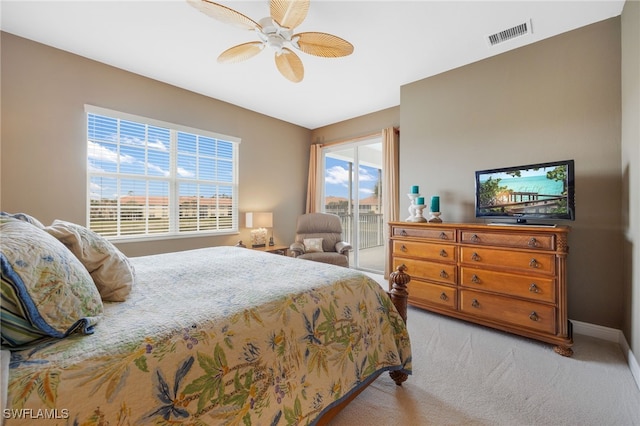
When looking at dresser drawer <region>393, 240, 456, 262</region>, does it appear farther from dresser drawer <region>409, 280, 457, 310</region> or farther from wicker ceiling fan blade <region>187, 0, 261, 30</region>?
wicker ceiling fan blade <region>187, 0, 261, 30</region>

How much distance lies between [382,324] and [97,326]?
1.36 meters

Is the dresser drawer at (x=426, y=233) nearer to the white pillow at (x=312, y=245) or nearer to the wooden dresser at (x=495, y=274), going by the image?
the wooden dresser at (x=495, y=274)

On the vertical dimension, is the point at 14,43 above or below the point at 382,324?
above

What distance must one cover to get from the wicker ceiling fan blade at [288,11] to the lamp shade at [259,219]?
9.19ft

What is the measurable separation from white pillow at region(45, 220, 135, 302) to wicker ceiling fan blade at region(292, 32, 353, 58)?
1962mm

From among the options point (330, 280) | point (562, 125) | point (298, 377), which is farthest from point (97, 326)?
point (562, 125)

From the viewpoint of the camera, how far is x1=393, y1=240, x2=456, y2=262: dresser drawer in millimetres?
2686

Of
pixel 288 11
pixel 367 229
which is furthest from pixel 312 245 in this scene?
pixel 288 11

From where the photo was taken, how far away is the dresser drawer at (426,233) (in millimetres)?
2682

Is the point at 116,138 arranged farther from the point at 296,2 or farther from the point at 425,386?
the point at 425,386

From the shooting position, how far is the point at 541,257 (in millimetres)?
2188

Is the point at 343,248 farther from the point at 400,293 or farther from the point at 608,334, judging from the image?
the point at 608,334

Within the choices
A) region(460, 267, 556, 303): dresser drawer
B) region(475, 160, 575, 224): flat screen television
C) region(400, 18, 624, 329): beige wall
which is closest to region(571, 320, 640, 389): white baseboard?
region(400, 18, 624, 329): beige wall
